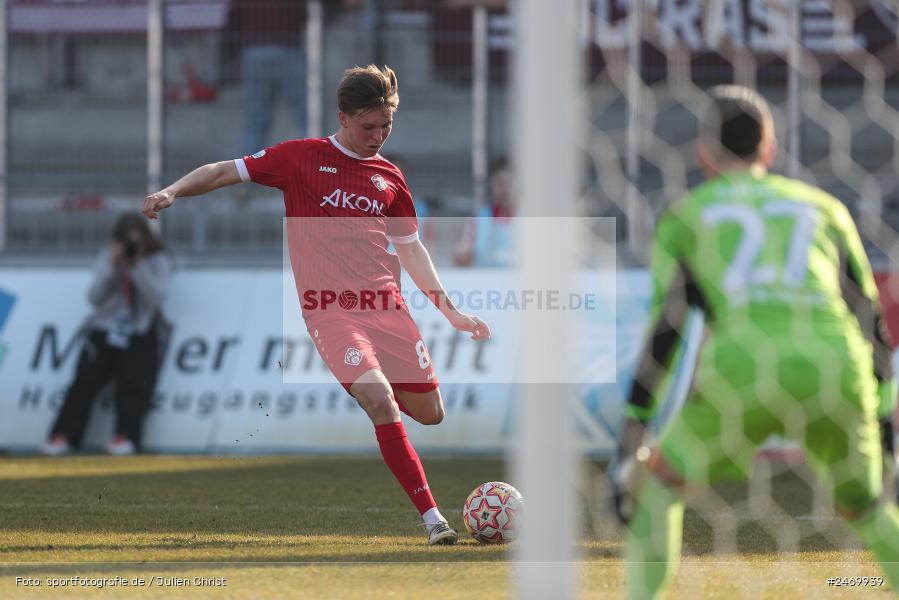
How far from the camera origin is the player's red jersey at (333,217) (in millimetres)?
6426

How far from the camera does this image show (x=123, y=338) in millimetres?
11195

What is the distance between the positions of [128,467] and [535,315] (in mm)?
6680

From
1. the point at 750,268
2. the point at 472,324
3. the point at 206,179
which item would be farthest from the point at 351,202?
the point at 750,268

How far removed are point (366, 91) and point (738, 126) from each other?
2.55 metres

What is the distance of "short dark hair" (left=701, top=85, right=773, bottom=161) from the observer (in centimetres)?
398

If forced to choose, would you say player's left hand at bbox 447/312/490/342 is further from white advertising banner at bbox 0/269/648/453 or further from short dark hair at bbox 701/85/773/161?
white advertising banner at bbox 0/269/648/453

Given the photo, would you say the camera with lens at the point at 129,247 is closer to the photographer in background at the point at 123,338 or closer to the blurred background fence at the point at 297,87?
the photographer in background at the point at 123,338

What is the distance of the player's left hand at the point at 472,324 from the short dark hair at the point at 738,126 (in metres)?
2.67

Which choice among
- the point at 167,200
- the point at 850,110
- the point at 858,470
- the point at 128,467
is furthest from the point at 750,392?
the point at 850,110

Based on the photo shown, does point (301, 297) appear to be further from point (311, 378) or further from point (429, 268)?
point (311, 378)

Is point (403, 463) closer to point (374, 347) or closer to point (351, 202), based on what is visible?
point (374, 347)

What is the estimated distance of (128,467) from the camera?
9.88 meters

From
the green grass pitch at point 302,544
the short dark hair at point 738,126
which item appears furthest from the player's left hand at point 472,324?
the short dark hair at point 738,126

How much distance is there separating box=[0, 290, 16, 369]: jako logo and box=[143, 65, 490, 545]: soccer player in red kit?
5550mm
